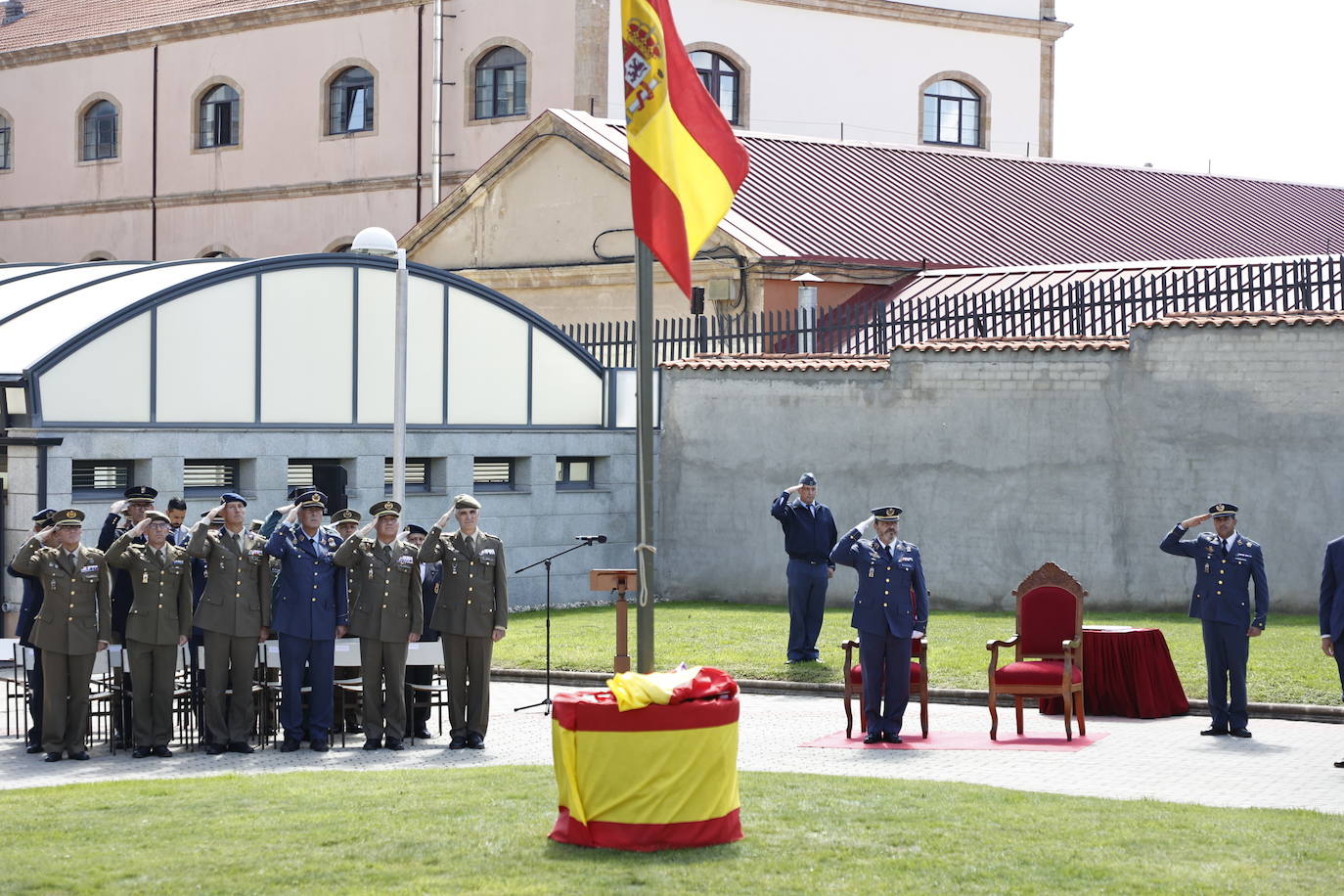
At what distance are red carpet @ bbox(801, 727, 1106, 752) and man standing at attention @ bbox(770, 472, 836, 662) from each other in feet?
10.5

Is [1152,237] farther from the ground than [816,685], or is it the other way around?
[1152,237]

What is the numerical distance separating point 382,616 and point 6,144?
47.2 meters

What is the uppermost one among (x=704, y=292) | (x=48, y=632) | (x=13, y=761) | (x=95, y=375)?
(x=704, y=292)

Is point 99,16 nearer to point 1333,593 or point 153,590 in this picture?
point 153,590

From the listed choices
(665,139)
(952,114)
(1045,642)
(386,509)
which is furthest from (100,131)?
(665,139)

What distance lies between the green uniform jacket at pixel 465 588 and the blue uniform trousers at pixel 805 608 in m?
4.07

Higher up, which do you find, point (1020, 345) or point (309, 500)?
point (1020, 345)

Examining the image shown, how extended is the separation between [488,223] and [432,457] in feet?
43.2

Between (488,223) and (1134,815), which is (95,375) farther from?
(488,223)

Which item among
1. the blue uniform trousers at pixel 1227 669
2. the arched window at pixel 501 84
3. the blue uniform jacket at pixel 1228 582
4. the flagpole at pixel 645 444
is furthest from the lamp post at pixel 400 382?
the arched window at pixel 501 84

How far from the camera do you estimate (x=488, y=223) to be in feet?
116

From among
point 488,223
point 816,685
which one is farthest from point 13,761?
point 488,223

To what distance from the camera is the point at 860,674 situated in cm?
1486

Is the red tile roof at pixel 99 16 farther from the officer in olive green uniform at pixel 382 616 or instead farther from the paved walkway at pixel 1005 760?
the paved walkway at pixel 1005 760
